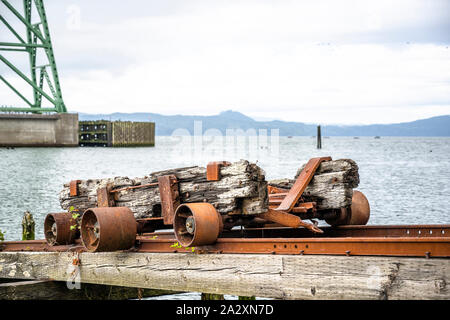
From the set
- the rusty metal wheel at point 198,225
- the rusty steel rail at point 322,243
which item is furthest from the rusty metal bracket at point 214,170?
the rusty steel rail at point 322,243

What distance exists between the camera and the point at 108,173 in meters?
59.8

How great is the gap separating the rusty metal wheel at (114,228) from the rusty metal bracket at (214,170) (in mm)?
983

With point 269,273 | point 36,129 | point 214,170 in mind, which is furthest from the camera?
point 36,129

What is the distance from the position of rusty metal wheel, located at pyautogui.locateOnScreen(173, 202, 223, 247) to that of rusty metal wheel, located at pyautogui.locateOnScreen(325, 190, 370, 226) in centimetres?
200

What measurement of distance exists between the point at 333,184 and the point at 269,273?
6.03 ft

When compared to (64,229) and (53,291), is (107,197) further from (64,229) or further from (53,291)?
→ (53,291)

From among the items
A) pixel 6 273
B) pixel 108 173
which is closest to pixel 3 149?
pixel 108 173

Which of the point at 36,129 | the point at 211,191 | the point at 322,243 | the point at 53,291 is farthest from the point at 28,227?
the point at 36,129

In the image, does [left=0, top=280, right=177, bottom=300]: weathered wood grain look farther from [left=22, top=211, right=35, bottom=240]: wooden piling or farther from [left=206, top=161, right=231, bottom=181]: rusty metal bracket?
[left=22, top=211, right=35, bottom=240]: wooden piling

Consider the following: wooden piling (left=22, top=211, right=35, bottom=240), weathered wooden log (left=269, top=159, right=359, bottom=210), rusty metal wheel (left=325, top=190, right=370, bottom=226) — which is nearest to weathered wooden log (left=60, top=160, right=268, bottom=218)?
weathered wooden log (left=269, top=159, right=359, bottom=210)

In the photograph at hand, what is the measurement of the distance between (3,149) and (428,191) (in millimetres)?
79227

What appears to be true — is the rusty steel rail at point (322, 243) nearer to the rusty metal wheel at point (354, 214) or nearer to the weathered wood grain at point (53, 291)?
the rusty metal wheel at point (354, 214)

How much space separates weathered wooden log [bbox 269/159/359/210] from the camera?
24.6 feet

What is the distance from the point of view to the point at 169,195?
7223mm
